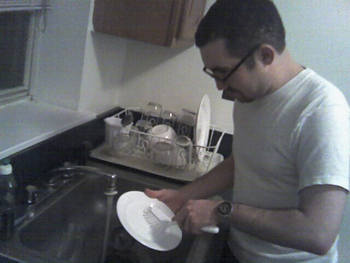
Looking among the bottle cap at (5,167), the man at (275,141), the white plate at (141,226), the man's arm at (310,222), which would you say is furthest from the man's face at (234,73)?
the bottle cap at (5,167)

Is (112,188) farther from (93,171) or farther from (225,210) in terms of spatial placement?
(225,210)

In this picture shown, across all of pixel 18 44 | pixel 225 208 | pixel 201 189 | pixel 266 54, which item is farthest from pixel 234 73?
pixel 18 44

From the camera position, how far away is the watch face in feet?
2.56

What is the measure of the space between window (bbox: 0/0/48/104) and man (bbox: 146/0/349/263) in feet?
2.76

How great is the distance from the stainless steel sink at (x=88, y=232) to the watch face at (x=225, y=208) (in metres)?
0.26

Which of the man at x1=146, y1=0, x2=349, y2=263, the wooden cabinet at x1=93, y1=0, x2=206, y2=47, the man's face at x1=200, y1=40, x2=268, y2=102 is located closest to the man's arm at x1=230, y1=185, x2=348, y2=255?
the man at x1=146, y1=0, x2=349, y2=263

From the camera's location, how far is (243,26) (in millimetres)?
739

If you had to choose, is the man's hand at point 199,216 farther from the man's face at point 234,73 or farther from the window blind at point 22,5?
the window blind at point 22,5

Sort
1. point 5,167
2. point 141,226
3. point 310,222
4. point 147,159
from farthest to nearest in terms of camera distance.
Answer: point 147,159, point 141,226, point 5,167, point 310,222

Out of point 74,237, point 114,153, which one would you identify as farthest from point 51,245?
point 114,153

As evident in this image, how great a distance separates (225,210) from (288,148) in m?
0.21

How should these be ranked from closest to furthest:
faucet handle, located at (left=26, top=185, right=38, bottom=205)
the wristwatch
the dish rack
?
1. the wristwatch
2. faucet handle, located at (left=26, top=185, right=38, bottom=205)
3. the dish rack

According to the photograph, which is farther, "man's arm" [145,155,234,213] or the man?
"man's arm" [145,155,234,213]

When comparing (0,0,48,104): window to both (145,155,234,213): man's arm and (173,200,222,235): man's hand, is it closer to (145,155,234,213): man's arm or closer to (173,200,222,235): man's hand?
(145,155,234,213): man's arm
